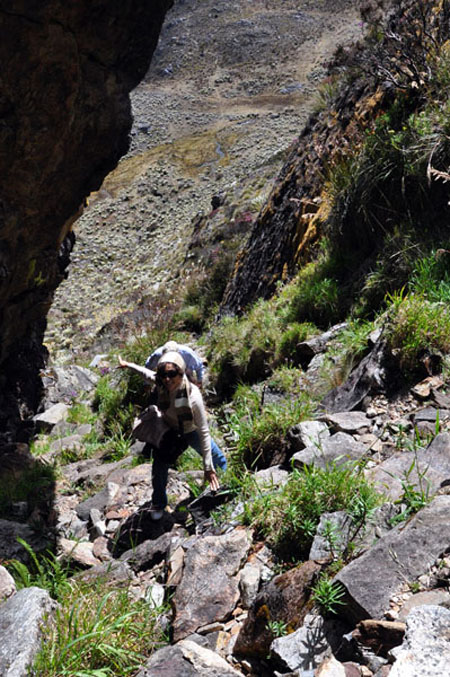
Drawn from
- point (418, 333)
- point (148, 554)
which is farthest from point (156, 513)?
point (418, 333)

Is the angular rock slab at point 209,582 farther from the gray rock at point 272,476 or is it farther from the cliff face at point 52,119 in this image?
the cliff face at point 52,119

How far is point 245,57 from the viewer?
216ft

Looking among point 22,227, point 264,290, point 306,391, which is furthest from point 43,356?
point 306,391

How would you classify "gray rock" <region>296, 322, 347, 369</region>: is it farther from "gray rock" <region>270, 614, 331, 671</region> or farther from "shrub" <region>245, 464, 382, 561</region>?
"gray rock" <region>270, 614, 331, 671</region>

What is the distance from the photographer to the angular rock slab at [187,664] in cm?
219

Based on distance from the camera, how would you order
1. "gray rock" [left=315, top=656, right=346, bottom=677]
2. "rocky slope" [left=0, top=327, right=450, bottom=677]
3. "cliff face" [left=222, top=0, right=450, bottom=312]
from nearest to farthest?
"gray rock" [left=315, top=656, right=346, bottom=677], "rocky slope" [left=0, top=327, right=450, bottom=677], "cliff face" [left=222, top=0, right=450, bottom=312]

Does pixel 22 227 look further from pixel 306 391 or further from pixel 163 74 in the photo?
pixel 163 74

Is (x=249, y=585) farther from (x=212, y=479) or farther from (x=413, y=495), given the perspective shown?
(x=212, y=479)

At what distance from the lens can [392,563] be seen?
7.48 ft

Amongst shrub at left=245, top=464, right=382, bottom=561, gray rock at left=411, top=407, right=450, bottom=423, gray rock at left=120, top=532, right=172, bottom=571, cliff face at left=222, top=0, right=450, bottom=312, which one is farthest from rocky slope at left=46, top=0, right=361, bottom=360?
gray rock at left=120, top=532, right=172, bottom=571

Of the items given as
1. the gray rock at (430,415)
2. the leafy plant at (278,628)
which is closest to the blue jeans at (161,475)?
the gray rock at (430,415)

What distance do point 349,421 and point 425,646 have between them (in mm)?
2323

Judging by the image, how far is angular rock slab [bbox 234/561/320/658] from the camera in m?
2.36

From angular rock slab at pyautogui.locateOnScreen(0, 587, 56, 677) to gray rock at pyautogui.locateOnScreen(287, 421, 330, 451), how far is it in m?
1.99
